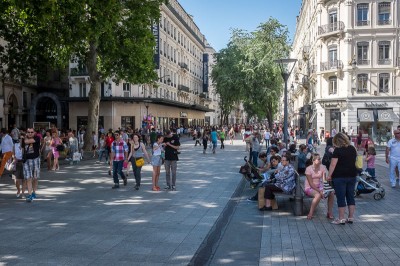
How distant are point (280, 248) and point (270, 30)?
4508 centimetres

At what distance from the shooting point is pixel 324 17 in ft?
133

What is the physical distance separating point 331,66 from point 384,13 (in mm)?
6364

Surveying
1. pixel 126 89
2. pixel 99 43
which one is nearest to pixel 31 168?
pixel 99 43

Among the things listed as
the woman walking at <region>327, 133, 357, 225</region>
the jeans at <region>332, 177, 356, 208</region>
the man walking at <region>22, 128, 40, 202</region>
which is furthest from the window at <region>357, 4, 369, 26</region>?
the man walking at <region>22, 128, 40, 202</region>

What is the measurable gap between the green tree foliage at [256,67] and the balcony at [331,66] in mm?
5924

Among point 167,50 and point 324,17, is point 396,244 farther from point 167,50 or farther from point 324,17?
point 167,50

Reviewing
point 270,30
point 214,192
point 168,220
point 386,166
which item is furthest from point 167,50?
point 168,220

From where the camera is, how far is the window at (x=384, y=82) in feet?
125

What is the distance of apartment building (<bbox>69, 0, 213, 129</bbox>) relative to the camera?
140ft

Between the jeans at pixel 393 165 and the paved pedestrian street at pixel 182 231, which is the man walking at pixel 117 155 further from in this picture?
the jeans at pixel 393 165

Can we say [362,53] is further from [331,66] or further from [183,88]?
[183,88]

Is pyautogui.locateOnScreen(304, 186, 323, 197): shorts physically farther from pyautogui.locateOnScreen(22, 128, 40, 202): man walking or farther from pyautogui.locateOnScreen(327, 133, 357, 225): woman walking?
pyautogui.locateOnScreen(22, 128, 40, 202): man walking

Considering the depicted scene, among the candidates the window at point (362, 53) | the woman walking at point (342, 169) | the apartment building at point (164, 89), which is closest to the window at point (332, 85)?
the window at point (362, 53)

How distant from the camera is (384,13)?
3800 centimetres
